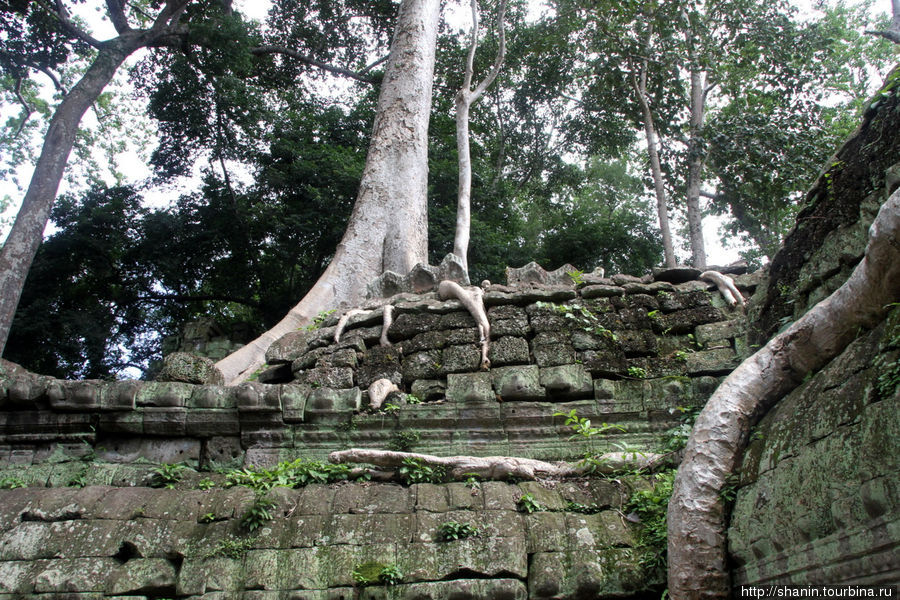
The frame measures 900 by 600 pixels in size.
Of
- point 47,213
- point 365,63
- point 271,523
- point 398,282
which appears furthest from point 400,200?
point 365,63

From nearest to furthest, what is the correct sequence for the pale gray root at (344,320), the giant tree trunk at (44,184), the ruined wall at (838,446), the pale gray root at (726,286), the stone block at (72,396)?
1. the ruined wall at (838,446)
2. the stone block at (72,396)
3. the pale gray root at (726,286)
4. the pale gray root at (344,320)
5. the giant tree trunk at (44,184)

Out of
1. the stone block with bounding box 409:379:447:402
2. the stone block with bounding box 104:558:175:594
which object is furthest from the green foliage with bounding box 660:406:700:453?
the stone block with bounding box 104:558:175:594

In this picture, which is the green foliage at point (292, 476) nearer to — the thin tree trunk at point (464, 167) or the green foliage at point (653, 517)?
the green foliage at point (653, 517)

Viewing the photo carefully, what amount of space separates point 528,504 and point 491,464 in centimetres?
30

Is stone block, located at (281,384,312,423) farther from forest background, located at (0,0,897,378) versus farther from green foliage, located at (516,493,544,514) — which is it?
forest background, located at (0,0,897,378)

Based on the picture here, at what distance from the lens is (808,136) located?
10102mm

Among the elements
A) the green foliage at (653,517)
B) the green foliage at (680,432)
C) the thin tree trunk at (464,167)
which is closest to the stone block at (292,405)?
the green foliage at (653,517)

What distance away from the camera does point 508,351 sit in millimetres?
4180

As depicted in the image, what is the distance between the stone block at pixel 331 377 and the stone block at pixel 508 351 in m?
0.90

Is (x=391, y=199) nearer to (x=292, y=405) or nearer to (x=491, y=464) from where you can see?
(x=292, y=405)

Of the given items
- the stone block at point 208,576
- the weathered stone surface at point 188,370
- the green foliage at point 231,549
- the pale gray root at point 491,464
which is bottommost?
the stone block at point 208,576

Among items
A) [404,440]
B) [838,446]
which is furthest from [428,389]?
[838,446]

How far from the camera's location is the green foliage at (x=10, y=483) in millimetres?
3318

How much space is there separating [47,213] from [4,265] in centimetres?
95
